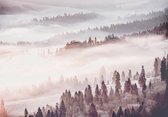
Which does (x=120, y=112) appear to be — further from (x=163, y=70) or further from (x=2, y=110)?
(x=2, y=110)

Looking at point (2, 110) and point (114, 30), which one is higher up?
point (114, 30)

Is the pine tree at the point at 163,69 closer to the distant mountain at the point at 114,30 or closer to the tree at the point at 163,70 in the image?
the tree at the point at 163,70

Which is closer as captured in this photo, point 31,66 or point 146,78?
point 31,66

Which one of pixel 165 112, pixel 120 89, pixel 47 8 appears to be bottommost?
pixel 165 112

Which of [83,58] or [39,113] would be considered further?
[83,58]

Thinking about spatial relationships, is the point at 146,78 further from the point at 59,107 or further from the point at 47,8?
the point at 47,8

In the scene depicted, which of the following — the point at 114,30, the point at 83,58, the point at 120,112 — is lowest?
the point at 120,112

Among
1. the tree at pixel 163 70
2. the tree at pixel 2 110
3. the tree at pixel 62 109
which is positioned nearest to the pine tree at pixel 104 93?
the tree at pixel 62 109

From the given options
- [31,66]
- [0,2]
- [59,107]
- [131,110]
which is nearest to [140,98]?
[131,110]

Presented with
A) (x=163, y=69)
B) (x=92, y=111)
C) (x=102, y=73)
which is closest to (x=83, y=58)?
(x=102, y=73)

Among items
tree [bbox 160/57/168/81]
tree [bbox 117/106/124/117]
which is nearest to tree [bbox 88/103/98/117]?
tree [bbox 117/106/124/117]

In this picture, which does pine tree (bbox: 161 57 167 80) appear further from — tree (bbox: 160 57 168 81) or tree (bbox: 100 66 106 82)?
tree (bbox: 100 66 106 82)
